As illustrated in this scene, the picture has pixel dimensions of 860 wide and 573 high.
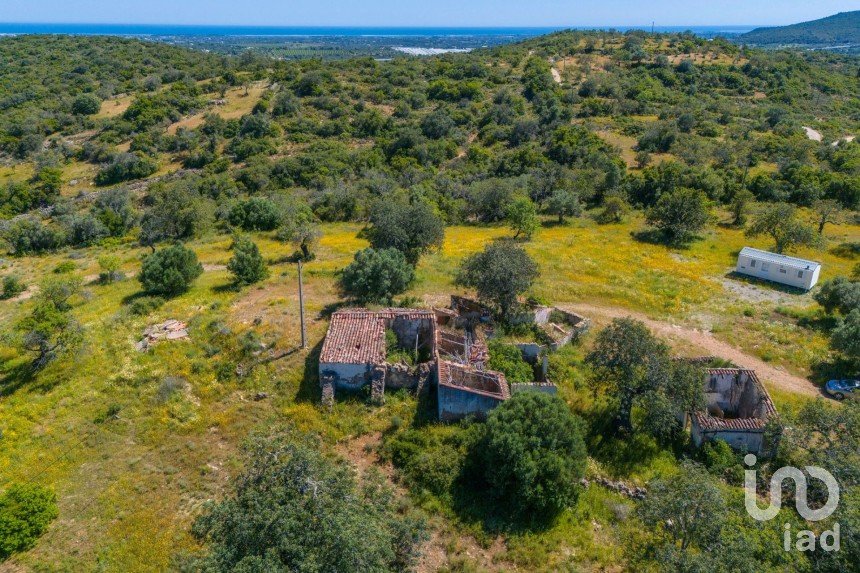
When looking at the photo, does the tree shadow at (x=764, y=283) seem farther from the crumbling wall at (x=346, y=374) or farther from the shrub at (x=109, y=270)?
the shrub at (x=109, y=270)

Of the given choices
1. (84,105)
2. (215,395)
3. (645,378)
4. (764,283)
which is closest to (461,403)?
(645,378)

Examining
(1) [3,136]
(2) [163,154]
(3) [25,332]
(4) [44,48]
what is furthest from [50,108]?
(3) [25,332]

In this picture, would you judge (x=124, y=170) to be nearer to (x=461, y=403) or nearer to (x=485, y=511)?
(x=461, y=403)

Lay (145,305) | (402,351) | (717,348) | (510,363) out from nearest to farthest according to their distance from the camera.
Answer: (510,363), (402,351), (717,348), (145,305)

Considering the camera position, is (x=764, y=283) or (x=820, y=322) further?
(x=764, y=283)

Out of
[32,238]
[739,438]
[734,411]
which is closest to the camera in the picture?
[739,438]

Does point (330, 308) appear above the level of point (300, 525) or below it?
below
